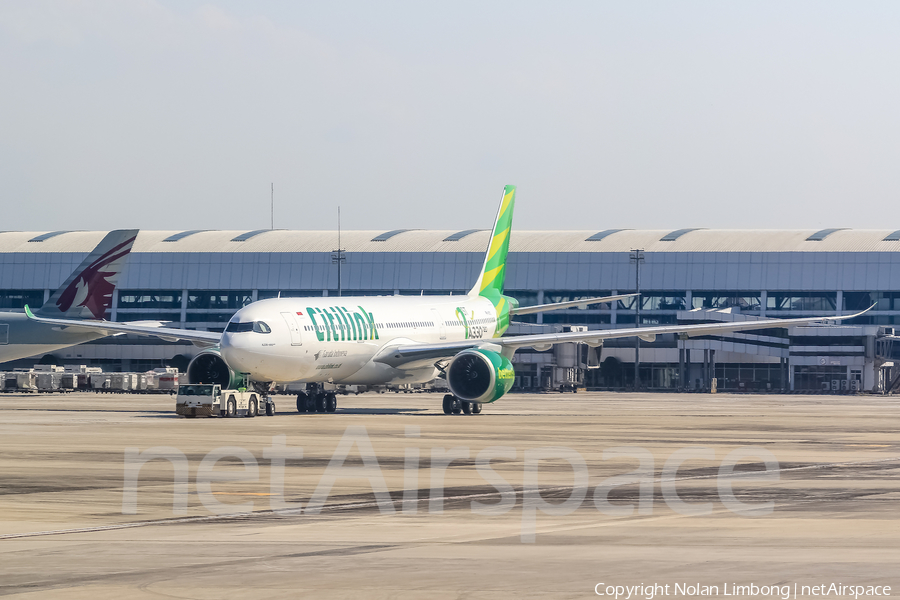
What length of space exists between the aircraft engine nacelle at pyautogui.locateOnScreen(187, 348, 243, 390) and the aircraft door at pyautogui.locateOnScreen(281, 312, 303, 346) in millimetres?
4603

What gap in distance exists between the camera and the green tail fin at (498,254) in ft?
228

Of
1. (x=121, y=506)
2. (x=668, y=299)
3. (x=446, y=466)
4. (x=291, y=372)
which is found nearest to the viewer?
(x=121, y=506)

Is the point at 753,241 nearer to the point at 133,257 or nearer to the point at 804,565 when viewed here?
the point at 133,257

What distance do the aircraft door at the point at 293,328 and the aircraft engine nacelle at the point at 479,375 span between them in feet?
23.4

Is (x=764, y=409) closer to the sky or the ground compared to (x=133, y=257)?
closer to the ground

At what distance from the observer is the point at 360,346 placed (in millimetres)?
53406

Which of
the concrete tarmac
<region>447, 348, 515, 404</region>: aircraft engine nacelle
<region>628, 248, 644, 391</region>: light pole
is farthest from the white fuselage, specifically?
<region>628, 248, 644, 391</region>: light pole

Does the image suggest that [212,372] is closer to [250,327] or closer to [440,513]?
[250,327]

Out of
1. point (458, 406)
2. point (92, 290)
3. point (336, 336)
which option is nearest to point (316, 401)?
point (336, 336)

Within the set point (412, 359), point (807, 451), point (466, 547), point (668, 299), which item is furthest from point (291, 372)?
point (668, 299)

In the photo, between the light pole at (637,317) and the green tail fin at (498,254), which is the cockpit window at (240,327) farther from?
the light pole at (637,317)

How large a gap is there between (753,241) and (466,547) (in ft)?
358

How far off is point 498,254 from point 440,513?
172 feet

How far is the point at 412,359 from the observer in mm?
55312
